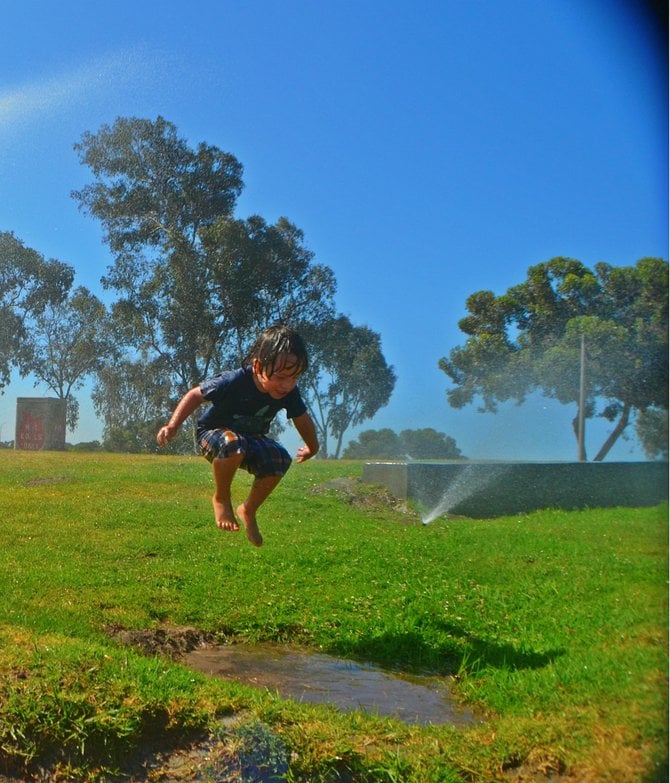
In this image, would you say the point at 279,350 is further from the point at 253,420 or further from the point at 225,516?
the point at 225,516

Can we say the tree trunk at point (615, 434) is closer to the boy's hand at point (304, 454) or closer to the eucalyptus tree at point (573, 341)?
the eucalyptus tree at point (573, 341)

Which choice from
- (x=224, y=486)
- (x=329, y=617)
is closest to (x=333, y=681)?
(x=329, y=617)

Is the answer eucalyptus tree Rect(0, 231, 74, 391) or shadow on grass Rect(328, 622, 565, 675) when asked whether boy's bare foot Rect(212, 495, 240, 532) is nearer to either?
shadow on grass Rect(328, 622, 565, 675)

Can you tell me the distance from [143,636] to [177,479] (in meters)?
0.92

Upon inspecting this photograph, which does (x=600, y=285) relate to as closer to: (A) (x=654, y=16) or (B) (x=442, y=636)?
(A) (x=654, y=16)

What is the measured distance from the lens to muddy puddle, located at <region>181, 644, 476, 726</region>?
3.27 meters

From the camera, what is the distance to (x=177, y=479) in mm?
4676

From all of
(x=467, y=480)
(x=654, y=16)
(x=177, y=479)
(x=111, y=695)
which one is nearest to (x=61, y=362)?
(x=177, y=479)

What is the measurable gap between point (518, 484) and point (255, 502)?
46.6 inches

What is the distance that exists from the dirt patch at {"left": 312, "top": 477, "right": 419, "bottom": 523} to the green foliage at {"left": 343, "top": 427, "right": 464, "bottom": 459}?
0.16 meters

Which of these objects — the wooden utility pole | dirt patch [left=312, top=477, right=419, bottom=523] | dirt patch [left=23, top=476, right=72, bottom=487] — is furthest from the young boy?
dirt patch [left=23, top=476, right=72, bottom=487]

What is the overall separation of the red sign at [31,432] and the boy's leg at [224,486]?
1.44 metres

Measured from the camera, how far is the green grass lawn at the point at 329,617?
112 inches

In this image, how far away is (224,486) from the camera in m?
3.81
